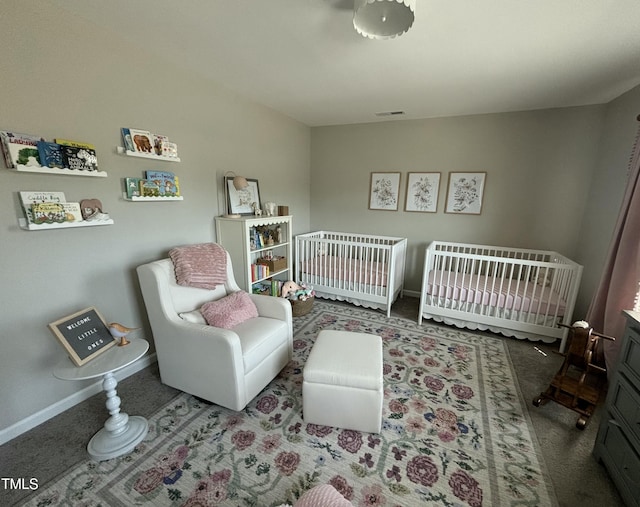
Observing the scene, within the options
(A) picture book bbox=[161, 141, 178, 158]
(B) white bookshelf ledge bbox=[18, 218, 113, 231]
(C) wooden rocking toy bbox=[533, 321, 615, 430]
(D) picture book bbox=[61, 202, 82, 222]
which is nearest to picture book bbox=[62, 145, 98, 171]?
(D) picture book bbox=[61, 202, 82, 222]

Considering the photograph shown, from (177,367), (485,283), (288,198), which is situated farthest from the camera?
(288,198)

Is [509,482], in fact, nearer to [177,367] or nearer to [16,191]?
[177,367]

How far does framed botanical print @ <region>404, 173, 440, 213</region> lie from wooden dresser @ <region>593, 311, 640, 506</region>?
2468 mm

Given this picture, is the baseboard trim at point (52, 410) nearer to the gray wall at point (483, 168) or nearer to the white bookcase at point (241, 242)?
the white bookcase at point (241, 242)

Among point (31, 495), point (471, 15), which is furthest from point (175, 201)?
point (471, 15)

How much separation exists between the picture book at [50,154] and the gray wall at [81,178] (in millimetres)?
92

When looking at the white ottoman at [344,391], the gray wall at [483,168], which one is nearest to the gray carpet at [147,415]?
the white ottoman at [344,391]

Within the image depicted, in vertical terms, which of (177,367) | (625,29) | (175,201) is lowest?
(177,367)

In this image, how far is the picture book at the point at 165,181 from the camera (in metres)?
2.14

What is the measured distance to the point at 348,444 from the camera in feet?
5.18

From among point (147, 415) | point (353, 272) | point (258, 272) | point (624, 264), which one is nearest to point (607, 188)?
point (624, 264)

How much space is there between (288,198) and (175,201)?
5.80 feet

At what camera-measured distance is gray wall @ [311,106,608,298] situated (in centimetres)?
298

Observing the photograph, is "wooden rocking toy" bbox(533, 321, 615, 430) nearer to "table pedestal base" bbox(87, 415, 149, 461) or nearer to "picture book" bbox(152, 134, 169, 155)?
"table pedestal base" bbox(87, 415, 149, 461)
